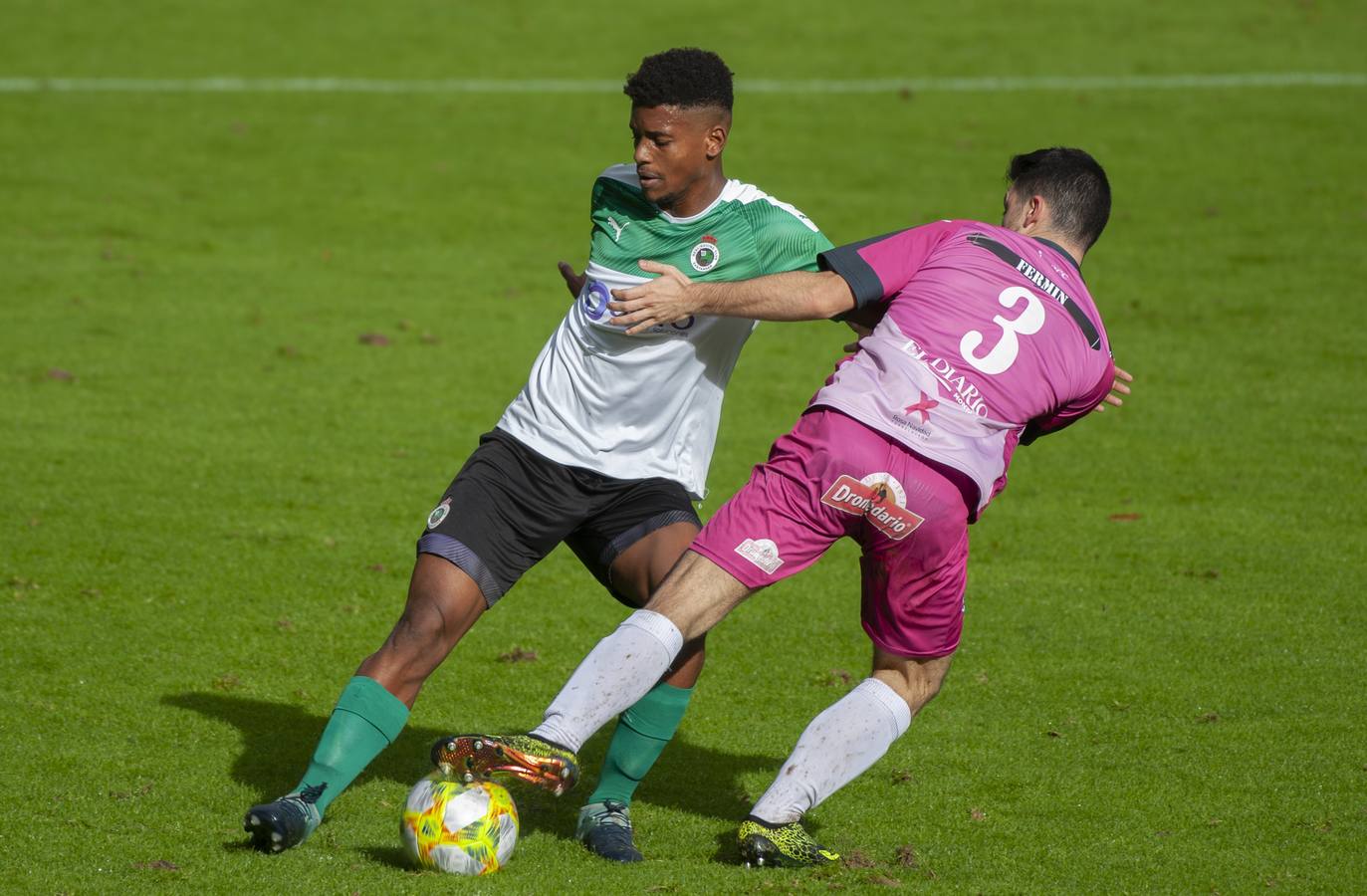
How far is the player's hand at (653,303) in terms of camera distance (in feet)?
15.4

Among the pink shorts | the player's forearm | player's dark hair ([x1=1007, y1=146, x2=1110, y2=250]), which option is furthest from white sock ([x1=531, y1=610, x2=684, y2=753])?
player's dark hair ([x1=1007, y1=146, x2=1110, y2=250])

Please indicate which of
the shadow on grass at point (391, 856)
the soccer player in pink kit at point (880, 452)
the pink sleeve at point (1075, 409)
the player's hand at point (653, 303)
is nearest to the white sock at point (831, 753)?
the soccer player in pink kit at point (880, 452)

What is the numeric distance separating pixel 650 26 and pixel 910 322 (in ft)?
64.7

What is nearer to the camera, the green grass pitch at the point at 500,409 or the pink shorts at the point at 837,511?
the pink shorts at the point at 837,511

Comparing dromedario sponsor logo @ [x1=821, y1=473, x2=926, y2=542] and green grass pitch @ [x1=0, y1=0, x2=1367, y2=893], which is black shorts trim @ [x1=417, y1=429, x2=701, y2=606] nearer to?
dromedario sponsor logo @ [x1=821, y1=473, x2=926, y2=542]

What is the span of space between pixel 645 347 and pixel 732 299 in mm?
722

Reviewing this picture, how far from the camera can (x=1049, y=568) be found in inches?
340

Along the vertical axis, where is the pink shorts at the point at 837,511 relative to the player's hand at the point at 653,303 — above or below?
below

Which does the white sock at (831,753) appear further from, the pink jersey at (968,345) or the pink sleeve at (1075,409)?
the pink sleeve at (1075,409)

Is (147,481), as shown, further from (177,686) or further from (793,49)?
(793,49)

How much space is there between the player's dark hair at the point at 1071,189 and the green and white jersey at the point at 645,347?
791mm

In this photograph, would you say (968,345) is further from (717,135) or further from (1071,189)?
(717,135)

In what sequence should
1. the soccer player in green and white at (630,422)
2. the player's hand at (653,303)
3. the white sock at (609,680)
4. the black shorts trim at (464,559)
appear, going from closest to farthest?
the white sock at (609,680) < the player's hand at (653,303) < the black shorts trim at (464,559) < the soccer player in green and white at (630,422)

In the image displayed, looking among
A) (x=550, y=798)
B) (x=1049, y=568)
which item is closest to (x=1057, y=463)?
(x=1049, y=568)
